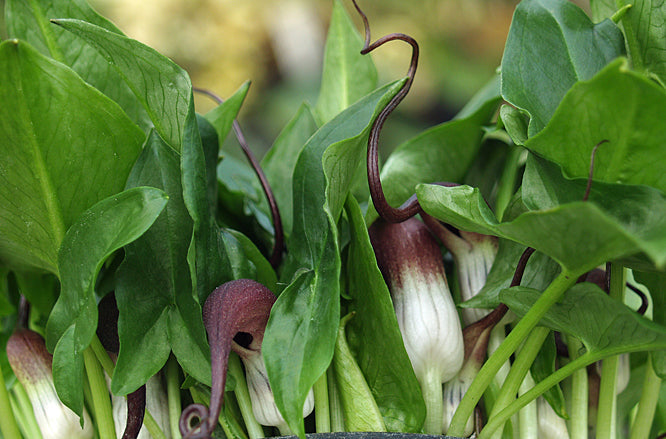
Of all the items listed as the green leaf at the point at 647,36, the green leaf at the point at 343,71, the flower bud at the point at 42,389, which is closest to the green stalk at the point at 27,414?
the flower bud at the point at 42,389

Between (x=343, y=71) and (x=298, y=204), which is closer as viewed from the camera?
(x=298, y=204)

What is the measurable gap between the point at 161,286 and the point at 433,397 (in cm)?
12

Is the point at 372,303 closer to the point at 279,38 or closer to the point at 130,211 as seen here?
the point at 130,211

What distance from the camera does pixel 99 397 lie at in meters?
0.25

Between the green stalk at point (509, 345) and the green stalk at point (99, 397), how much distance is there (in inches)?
5.5

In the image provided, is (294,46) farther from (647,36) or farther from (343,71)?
(647,36)

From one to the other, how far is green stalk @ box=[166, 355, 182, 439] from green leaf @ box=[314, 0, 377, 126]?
176 millimetres

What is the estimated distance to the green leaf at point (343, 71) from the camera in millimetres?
377

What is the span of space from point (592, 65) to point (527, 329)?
11 centimetres

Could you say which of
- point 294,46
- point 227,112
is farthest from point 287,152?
point 294,46

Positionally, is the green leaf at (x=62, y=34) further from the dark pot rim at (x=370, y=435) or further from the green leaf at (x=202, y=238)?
the dark pot rim at (x=370, y=435)

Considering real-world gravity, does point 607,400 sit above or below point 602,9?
below

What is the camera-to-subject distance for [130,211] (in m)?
0.21

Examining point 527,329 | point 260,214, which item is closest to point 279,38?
point 260,214
